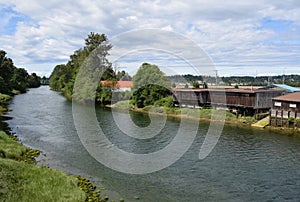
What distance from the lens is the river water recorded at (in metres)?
18.3

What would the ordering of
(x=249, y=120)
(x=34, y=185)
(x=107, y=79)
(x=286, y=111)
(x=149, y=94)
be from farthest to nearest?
(x=107, y=79)
(x=149, y=94)
(x=249, y=120)
(x=286, y=111)
(x=34, y=185)

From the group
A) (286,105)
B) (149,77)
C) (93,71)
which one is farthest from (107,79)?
(286,105)

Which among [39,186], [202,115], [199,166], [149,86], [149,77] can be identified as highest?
[149,77]

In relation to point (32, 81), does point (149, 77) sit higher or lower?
lower

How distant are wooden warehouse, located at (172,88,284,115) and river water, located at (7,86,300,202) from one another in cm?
786

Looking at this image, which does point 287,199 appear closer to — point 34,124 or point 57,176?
point 57,176

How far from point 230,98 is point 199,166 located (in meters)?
27.0

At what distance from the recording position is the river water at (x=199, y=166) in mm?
18281

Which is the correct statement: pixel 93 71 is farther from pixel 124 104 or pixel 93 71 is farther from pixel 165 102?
pixel 165 102

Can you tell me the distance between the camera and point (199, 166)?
934 inches

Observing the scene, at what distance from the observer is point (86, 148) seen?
2883cm

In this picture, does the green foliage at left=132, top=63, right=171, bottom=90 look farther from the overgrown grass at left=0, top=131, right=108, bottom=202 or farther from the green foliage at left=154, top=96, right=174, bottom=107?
the overgrown grass at left=0, top=131, right=108, bottom=202

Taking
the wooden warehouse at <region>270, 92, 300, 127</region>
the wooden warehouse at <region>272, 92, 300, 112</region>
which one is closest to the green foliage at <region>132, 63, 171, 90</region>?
the wooden warehouse at <region>272, 92, 300, 112</region>

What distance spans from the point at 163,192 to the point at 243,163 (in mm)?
9459
